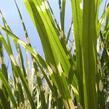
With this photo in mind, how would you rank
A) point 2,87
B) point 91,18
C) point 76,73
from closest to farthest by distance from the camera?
point 91,18, point 76,73, point 2,87

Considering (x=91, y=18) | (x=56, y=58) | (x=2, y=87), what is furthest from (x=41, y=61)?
(x=2, y=87)

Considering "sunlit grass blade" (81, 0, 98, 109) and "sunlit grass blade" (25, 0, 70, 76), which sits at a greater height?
"sunlit grass blade" (25, 0, 70, 76)

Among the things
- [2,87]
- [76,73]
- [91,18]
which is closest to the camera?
[91,18]

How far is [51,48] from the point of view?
59 centimetres

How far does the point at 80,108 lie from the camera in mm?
584

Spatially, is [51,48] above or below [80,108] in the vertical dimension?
above

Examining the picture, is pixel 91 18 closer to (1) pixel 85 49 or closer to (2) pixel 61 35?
(1) pixel 85 49

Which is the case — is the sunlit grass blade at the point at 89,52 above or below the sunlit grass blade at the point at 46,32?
below

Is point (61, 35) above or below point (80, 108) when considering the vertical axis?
above

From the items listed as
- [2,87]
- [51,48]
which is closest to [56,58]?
[51,48]

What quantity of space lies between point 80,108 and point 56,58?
10 cm

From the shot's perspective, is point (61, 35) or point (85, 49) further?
point (61, 35)

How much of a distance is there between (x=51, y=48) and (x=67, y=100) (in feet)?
0.33

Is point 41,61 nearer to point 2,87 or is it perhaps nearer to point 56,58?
point 56,58
